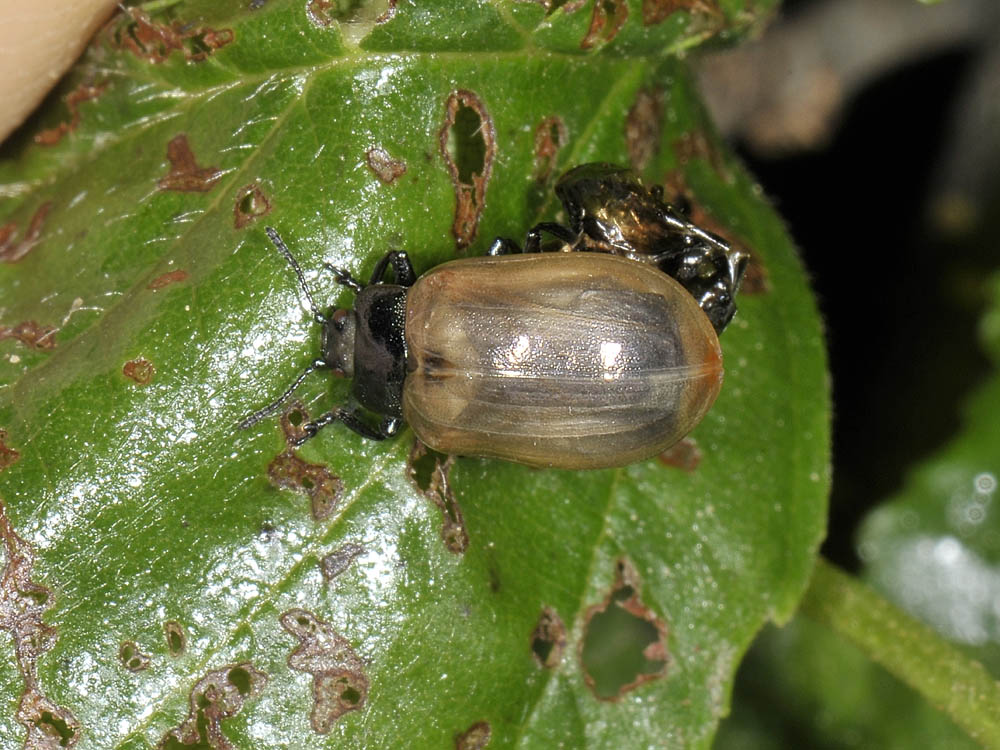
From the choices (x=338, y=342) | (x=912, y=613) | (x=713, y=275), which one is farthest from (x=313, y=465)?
(x=912, y=613)

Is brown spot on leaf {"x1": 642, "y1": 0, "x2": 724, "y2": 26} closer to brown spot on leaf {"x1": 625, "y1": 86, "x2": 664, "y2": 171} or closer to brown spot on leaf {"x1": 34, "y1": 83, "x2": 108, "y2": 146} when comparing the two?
brown spot on leaf {"x1": 625, "y1": 86, "x2": 664, "y2": 171}

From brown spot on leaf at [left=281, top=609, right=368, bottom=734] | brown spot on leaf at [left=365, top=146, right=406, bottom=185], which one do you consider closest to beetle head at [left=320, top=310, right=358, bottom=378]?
brown spot on leaf at [left=365, top=146, right=406, bottom=185]

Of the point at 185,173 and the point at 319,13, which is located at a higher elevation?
the point at 319,13

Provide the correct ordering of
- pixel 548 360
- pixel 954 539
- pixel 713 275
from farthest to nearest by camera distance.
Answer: pixel 954 539, pixel 713 275, pixel 548 360

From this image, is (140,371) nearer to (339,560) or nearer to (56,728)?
(339,560)

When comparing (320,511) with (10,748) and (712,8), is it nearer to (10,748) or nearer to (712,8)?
(10,748)

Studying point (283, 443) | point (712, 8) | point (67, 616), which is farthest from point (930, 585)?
point (67, 616)
